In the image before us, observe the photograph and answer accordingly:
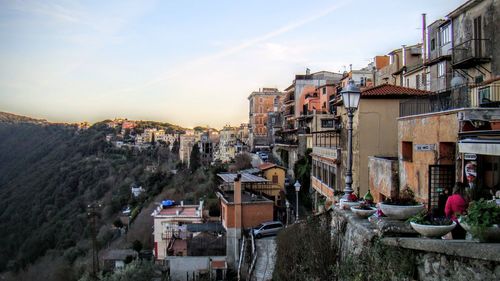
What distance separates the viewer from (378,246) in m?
6.09

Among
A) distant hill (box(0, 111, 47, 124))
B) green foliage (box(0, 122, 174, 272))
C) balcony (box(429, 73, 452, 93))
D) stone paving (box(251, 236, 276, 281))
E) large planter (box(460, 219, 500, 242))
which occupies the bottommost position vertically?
green foliage (box(0, 122, 174, 272))

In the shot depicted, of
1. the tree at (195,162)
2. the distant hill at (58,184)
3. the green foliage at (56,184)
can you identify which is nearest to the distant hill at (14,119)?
the distant hill at (58,184)

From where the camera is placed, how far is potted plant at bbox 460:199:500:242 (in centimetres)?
444

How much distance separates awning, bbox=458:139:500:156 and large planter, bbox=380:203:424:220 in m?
1.51

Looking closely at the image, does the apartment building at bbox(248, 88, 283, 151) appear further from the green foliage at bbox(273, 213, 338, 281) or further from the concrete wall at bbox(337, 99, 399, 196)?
the green foliage at bbox(273, 213, 338, 281)

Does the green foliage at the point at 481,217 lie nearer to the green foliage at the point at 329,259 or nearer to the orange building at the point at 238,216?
the green foliage at the point at 329,259

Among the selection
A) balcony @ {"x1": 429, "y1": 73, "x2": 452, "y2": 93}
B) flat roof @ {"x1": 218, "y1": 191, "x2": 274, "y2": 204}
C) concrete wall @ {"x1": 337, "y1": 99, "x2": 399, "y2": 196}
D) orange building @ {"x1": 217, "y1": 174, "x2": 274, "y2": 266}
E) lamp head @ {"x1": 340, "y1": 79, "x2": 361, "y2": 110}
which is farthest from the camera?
flat roof @ {"x1": 218, "y1": 191, "x2": 274, "y2": 204}

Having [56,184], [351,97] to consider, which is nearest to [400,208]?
[351,97]

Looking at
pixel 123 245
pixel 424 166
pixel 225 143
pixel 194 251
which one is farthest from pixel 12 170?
pixel 424 166

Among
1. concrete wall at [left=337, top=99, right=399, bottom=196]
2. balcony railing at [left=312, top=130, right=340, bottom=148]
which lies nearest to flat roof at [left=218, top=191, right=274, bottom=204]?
balcony railing at [left=312, top=130, right=340, bottom=148]

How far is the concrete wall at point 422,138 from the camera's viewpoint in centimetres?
1173

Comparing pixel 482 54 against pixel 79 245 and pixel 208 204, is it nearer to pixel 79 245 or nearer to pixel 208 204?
pixel 208 204

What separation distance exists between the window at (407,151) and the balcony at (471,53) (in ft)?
25.0

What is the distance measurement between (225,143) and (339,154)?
72.1 meters
